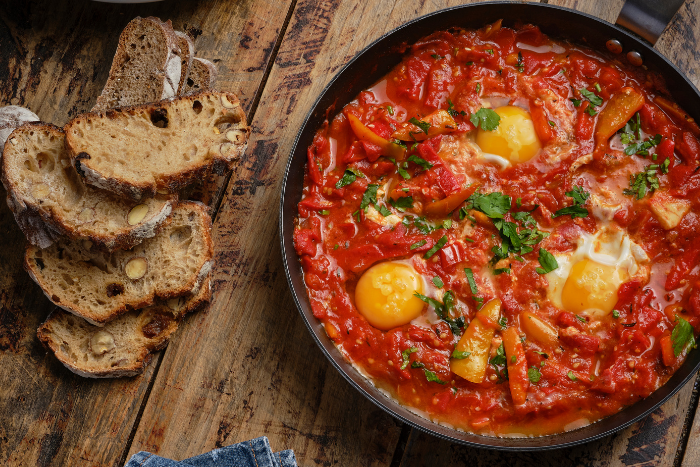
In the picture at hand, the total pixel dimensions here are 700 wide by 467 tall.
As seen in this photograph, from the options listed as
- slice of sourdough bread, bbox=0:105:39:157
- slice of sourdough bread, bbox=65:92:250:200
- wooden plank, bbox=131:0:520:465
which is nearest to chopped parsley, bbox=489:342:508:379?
wooden plank, bbox=131:0:520:465

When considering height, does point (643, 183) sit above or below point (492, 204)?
above

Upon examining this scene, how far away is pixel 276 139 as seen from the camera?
157 inches

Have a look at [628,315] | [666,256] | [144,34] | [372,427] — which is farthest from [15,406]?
[666,256]

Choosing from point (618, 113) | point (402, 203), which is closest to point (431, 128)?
point (402, 203)

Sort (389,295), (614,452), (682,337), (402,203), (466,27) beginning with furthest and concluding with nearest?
(466,27) → (614,452) → (402,203) → (389,295) → (682,337)

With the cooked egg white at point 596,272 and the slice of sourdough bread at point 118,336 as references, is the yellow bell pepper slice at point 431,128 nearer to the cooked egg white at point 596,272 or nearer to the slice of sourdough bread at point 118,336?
the cooked egg white at point 596,272

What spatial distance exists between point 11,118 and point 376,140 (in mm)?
2558

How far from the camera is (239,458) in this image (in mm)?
3604

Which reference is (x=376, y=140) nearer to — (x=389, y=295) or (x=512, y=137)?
(x=512, y=137)

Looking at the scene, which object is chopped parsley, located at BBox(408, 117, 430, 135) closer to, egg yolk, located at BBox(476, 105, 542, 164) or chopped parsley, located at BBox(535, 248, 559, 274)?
egg yolk, located at BBox(476, 105, 542, 164)

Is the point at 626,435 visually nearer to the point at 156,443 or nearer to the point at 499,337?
the point at 499,337

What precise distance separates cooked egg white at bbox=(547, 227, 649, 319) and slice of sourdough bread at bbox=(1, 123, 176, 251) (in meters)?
2.73

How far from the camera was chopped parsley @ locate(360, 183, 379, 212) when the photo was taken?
3.67 metres

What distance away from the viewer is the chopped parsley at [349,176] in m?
3.73
